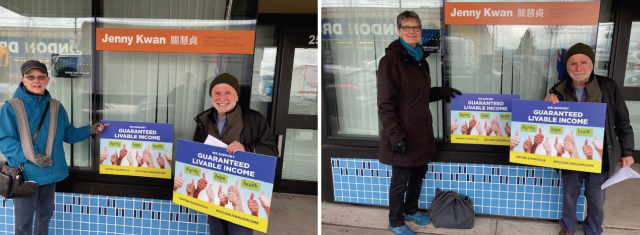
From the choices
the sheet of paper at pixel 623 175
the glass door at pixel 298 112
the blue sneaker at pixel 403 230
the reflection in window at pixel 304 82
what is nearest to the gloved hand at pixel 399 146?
the blue sneaker at pixel 403 230

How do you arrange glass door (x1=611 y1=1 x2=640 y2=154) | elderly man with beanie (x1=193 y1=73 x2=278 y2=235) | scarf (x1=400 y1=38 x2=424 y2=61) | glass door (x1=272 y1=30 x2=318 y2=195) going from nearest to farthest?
elderly man with beanie (x1=193 y1=73 x2=278 y2=235) < scarf (x1=400 y1=38 x2=424 y2=61) < glass door (x1=272 y1=30 x2=318 y2=195) < glass door (x1=611 y1=1 x2=640 y2=154)

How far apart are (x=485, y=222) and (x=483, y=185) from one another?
319 millimetres

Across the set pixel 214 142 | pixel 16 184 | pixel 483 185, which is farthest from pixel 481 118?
pixel 16 184

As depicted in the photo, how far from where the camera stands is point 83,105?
3.52 metres

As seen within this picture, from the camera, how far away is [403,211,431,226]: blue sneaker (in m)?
3.76

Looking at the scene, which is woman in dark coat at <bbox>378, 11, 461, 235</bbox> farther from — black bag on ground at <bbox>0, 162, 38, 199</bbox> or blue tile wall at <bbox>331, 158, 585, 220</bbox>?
black bag on ground at <bbox>0, 162, 38, 199</bbox>

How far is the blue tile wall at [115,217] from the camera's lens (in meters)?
3.47

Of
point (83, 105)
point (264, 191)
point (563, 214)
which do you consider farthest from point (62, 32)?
point (563, 214)

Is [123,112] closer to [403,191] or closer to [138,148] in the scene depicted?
[138,148]

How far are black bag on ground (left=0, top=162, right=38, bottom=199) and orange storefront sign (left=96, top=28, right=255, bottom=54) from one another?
41.1 inches

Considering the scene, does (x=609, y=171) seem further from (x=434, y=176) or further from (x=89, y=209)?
(x=89, y=209)

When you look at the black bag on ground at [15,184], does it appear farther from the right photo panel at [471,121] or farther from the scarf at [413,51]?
the scarf at [413,51]

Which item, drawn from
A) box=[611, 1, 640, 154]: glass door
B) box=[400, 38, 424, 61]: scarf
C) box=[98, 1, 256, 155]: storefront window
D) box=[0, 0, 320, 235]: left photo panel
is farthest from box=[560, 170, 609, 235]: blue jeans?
box=[611, 1, 640, 154]: glass door

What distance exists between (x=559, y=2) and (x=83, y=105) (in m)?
3.83
